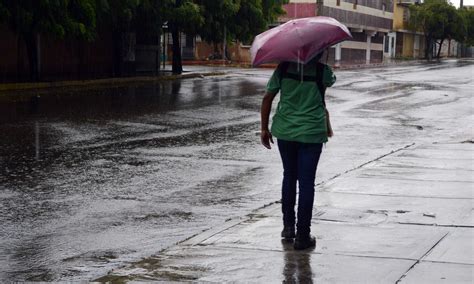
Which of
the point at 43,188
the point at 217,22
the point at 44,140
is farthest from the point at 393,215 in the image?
the point at 217,22

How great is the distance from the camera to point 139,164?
1220 centimetres

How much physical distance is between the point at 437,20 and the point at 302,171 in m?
85.6

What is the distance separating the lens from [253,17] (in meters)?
39.0

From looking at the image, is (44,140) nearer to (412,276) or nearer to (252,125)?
(252,125)

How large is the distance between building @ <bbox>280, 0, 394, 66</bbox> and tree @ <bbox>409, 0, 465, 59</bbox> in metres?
4.18

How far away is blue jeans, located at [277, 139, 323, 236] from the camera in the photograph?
7.22 meters

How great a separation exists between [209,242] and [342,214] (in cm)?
174

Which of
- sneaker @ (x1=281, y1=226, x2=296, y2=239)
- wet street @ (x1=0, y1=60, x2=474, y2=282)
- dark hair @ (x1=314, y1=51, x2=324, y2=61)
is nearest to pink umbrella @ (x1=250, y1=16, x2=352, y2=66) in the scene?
dark hair @ (x1=314, y1=51, x2=324, y2=61)

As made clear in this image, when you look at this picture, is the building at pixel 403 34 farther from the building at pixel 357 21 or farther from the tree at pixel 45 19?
the tree at pixel 45 19

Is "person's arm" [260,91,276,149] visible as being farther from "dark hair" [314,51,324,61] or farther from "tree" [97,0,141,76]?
"tree" [97,0,141,76]

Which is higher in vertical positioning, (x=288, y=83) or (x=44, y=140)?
(x=288, y=83)

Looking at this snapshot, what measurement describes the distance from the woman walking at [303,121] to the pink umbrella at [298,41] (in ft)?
0.53

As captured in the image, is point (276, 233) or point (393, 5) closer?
point (276, 233)

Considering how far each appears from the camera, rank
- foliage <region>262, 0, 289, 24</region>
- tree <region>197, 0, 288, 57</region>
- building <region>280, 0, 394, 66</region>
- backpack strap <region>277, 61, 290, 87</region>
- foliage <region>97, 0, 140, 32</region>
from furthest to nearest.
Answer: building <region>280, 0, 394, 66</region>, foliage <region>262, 0, 289, 24</region>, tree <region>197, 0, 288, 57</region>, foliage <region>97, 0, 140, 32</region>, backpack strap <region>277, 61, 290, 87</region>
